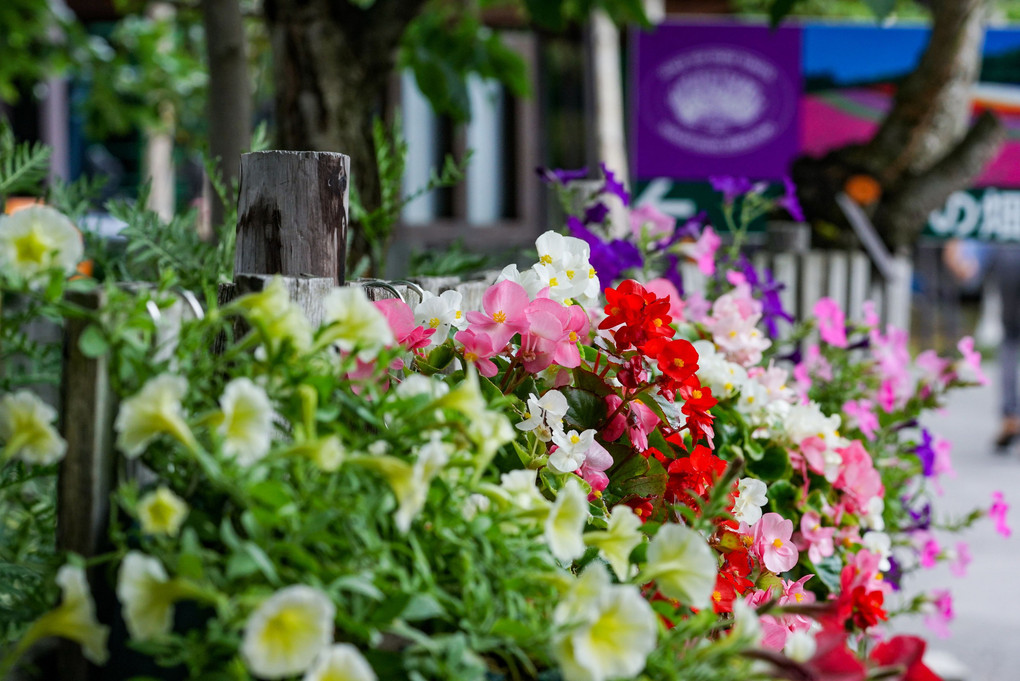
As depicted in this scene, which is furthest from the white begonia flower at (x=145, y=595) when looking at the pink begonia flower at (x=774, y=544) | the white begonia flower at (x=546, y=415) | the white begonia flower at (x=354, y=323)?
the pink begonia flower at (x=774, y=544)

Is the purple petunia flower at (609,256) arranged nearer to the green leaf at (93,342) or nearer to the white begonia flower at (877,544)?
the white begonia flower at (877,544)

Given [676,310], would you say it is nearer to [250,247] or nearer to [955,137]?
[250,247]

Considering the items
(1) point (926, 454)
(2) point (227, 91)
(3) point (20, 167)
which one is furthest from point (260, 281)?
(2) point (227, 91)

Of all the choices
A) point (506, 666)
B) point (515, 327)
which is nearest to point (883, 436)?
point (515, 327)

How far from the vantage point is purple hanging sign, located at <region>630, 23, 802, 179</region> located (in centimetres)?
619

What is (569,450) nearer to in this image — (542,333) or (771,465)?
(542,333)

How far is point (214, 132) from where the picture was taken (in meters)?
2.51

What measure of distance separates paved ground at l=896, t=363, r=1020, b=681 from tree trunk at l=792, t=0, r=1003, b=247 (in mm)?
1139

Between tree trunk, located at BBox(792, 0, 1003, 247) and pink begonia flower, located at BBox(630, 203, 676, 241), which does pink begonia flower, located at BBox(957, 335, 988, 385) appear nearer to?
pink begonia flower, located at BBox(630, 203, 676, 241)

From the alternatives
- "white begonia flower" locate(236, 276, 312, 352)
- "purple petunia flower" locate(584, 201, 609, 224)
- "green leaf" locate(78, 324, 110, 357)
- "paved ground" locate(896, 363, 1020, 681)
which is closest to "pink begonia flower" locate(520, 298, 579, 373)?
"white begonia flower" locate(236, 276, 312, 352)

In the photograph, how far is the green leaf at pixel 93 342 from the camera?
773 mm

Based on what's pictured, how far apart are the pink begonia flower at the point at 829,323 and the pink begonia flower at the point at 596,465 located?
3.26ft

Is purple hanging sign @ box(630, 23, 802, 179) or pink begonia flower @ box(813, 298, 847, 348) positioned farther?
purple hanging sign @ box(630, 23, 802, 179)

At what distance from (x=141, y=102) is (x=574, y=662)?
805 cm
